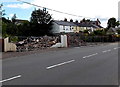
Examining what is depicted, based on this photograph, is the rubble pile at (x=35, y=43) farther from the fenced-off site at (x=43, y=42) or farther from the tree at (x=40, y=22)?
the tree at (x=40, y=22)

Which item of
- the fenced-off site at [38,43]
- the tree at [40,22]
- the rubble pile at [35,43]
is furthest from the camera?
the tree at [40,22]

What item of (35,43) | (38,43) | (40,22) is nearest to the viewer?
(35,43)

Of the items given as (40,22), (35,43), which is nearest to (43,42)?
(35,43)

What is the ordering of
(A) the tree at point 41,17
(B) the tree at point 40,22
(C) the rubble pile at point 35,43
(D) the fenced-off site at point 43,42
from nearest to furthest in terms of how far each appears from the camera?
(C) the rubble pile at point 35,43, (D) the fenced-off site at point 43,42, (B) the tree at point 40,22, (A) the tree at point 41,17

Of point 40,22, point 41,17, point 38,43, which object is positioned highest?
point 41,17

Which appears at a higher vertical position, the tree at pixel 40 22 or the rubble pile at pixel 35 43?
the tree at pixel 40 22

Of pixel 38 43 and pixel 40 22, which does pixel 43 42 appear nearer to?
pixel 38 43

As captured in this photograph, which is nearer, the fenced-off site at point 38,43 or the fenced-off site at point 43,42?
the fenced-off site at point 38,43

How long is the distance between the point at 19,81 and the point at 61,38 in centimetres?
2709

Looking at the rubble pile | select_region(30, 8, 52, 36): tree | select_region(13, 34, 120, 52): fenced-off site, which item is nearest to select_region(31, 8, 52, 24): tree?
select_region(30, 8, 52, 36): tree

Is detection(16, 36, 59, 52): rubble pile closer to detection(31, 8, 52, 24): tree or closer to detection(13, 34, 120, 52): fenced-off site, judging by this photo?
detection(13, 34, 120, 52): fenced-off site

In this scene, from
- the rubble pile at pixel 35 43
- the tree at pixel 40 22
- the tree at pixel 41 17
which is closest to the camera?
the rubble pile at pixel 35 43

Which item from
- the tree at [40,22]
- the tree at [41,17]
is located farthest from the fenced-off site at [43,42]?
the tree at [41,17]

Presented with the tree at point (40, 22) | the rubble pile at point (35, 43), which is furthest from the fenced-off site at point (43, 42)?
the tree at point (40, 22)
